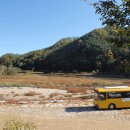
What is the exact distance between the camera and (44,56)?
192 meters

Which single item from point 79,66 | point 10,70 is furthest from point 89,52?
point 10,70

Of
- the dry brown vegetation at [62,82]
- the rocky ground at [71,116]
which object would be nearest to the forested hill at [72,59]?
the dry brown vegetation at [62,82]

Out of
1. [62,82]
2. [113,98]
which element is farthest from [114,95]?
[62,82]

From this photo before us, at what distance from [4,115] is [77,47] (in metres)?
155

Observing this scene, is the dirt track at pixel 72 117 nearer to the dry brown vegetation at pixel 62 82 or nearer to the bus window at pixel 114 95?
the bus window at pixel 114 95

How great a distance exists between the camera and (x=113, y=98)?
3975 centimetres

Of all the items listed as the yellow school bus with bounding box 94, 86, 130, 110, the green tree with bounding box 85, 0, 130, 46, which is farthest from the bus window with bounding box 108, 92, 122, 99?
the green tree with bounding box 85, 0, 130, 46

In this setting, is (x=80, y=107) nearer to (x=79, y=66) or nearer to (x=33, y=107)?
(x=33, y=107)

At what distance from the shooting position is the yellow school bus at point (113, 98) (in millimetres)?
39688

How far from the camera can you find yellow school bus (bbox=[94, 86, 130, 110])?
39688 millimetres

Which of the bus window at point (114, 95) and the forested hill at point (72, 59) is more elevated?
the forested hill at point (72, 59)

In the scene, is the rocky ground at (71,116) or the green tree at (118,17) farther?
the rocky ground at (71,116)

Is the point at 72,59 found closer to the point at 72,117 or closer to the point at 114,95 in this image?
the point at 114,95

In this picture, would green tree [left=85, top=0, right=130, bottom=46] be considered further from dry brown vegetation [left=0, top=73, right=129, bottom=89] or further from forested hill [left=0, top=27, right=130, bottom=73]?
forested hill [left=0, top=27, right=130, bottom=73]
